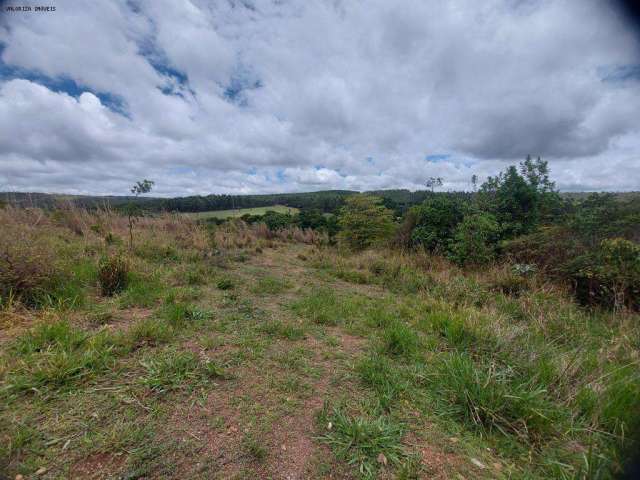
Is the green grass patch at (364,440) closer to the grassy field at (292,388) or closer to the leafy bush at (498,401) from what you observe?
the grassy field at (292,388)

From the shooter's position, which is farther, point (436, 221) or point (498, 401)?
point (436, 221)

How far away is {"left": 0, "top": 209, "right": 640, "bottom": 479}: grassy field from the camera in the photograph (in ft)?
4.43

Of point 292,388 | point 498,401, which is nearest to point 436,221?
point 498,401

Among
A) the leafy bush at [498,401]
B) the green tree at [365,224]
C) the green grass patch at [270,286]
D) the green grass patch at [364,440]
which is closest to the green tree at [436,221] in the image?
the green tree at [365,224]

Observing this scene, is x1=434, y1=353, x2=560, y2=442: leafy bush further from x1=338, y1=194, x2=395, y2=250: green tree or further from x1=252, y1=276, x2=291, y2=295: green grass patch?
x1=338, y1=194, x2=395, y2=250: green tree

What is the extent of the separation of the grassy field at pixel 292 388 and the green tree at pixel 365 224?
8.39 metres

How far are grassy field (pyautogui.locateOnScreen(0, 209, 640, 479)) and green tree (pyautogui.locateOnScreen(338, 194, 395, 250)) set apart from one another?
8.39 meters

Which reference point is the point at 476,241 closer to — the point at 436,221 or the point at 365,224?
the point at 436,221

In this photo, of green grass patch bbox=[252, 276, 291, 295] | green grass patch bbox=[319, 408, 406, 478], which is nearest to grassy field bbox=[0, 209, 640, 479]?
green grass patch bbox=[319, 408, 406, 478]

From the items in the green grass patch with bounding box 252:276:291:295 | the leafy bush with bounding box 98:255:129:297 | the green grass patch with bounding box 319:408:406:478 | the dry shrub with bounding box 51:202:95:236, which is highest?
the dry shrub with bounding box 51:202:95:236

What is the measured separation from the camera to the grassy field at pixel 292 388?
1.35 meters

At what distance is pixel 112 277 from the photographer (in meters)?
3.40

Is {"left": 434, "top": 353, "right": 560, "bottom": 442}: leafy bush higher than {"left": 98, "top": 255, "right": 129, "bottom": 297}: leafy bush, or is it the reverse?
{"left": 98, "top": 255, "right": 129, "bottom": 297}: leafy bush

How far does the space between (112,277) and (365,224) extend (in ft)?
34.3
